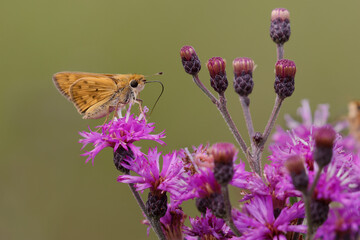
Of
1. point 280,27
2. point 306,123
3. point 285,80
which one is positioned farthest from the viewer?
point 306,123

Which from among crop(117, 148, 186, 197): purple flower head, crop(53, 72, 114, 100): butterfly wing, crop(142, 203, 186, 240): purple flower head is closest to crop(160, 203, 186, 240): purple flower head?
crop(142, 203, 186, 240): purple flower head

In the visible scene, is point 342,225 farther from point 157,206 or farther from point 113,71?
point 113,71

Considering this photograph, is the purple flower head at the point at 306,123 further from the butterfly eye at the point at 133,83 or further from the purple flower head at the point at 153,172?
the butterfly eye at the point at 133,83

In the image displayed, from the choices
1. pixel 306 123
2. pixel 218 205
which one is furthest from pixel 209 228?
pixel 306 123

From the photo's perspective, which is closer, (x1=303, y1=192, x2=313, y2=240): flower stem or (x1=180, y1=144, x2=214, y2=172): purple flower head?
(x1=303, y1=192, x2=313, y2=240): flower stem

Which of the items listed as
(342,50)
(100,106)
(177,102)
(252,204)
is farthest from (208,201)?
(342,50)

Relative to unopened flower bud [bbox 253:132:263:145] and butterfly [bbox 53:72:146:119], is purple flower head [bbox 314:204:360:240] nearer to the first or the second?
unopened flower bud [bbox 253:132:263:145]

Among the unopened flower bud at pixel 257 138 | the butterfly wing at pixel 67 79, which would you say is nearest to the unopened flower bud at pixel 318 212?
the unopened flower bud at pixel 257 138
